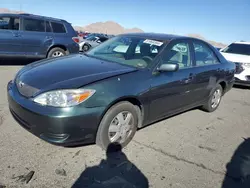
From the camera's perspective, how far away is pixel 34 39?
27.8 feet

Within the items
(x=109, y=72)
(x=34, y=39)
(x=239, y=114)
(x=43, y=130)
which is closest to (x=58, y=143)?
(x=43, y=130)

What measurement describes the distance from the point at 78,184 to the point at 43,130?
0.72 metres

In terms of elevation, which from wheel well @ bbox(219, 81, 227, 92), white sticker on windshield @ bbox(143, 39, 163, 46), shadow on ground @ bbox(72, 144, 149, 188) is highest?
white sticker on windshield @ bbox(143, 39, 163, 46)

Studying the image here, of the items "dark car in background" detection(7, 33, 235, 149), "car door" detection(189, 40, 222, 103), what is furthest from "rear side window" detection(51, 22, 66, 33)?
"car door" detection(189, 40, 222, 103)

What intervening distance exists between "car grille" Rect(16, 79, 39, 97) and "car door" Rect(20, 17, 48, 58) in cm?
580

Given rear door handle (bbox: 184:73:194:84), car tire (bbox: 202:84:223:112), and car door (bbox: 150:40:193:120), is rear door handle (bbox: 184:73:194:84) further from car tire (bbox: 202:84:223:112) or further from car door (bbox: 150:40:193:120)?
car tire (bbox: 202:84:223:112)

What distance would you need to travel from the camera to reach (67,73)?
315 cm

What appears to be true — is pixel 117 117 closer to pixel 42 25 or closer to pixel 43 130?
pixel 43 130

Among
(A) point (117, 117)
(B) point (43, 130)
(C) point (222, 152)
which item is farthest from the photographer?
(C) point (222, 152)

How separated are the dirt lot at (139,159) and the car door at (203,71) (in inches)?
27.7

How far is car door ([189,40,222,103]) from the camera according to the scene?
4.38m

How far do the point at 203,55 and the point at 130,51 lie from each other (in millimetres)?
1558

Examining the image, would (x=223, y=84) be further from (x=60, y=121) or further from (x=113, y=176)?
(x=60, y=121)

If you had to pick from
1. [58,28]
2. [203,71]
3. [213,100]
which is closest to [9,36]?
[58,28]
